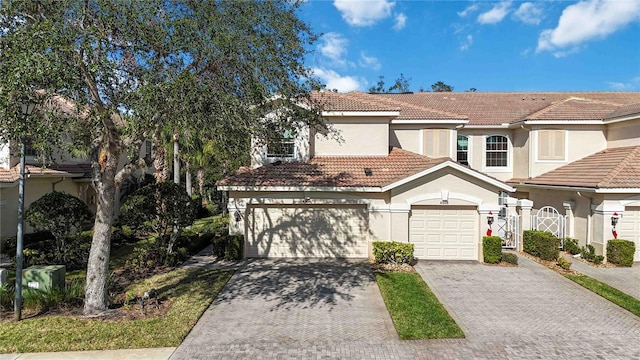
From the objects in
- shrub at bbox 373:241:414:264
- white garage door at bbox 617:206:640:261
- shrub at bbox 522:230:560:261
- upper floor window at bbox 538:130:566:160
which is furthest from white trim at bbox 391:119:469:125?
white garage door at bbox 617:206:640:261

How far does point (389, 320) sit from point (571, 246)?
11.0 metres

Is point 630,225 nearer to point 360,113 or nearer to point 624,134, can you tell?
point 624,134

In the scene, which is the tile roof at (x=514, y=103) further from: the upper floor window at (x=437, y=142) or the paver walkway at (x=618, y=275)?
the paver walkway at (x=618, y=275)

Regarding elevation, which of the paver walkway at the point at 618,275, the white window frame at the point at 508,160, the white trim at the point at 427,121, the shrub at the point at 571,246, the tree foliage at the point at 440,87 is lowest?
the paver walkway at the point at 618,275

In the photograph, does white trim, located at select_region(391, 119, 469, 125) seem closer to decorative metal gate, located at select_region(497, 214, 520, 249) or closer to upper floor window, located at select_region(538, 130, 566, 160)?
upper floor window, located at select_region(538, 130, 566, 160)

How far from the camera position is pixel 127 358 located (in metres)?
6.61

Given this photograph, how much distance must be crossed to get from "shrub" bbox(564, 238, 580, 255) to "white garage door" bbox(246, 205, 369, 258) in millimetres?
8710

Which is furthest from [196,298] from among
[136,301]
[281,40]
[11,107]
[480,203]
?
[480,203]

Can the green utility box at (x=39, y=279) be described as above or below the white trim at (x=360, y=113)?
below

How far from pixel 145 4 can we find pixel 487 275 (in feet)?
40.8

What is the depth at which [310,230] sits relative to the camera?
14141mm

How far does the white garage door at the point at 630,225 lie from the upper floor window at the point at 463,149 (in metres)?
7.57

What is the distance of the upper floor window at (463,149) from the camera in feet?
65.8

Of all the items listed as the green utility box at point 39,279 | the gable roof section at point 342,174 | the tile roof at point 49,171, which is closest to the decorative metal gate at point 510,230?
the gable roof section at point 342,174
